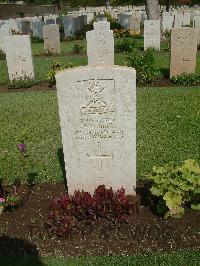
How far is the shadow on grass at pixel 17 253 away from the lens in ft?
13.8

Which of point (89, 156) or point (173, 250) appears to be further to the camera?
point (89, 156)

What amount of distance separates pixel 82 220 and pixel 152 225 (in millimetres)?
869

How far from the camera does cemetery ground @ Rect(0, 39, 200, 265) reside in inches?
170

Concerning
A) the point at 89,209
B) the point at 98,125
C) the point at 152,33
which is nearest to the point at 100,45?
the point at 152,33

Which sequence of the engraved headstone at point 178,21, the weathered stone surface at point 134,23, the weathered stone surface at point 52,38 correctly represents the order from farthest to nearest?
the engraved headstone at point 178,21, the weathered stone surface at point 134,23, the weathered stone surface at point 52,38

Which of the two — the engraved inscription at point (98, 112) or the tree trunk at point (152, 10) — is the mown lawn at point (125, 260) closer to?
the engraved inscription at point (98, 112)

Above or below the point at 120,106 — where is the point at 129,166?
below

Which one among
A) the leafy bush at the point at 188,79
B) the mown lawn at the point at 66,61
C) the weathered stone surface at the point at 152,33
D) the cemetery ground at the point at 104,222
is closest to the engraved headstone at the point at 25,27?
the mown lawn at the point at 66,61

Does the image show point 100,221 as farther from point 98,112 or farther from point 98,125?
point 98,112

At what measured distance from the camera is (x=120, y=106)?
4621 mm

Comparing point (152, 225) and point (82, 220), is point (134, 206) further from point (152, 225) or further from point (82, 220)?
point (82, 220)

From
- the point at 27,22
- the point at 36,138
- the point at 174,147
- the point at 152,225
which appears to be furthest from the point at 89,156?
the point at 27,22

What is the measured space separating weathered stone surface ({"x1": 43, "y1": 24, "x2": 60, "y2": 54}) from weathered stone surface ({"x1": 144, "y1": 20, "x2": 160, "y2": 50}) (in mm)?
4221

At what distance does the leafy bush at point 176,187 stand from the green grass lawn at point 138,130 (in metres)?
1.27
